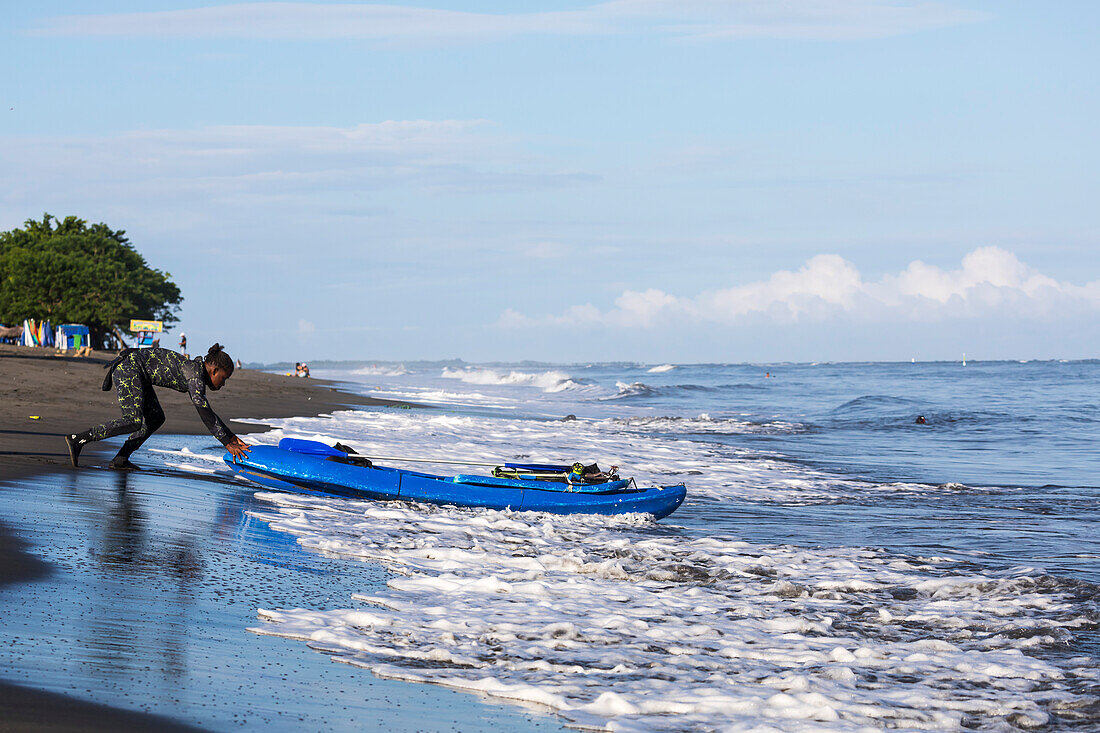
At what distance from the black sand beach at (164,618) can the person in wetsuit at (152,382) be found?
2.15 ft

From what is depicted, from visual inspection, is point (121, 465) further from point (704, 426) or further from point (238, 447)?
point (704, 426)

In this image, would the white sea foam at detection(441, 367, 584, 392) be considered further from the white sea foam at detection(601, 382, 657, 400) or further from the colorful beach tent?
the colorful beach tent

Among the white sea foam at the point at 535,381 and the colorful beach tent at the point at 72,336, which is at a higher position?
the colorful beach tent at the point at 72,336

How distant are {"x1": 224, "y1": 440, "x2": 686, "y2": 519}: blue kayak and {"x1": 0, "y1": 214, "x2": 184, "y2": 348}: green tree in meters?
59.4

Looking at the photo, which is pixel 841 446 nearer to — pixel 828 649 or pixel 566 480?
pixel 566 480

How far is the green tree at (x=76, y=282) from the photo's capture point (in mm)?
64938

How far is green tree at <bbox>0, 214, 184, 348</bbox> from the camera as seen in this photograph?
64938 millimetres

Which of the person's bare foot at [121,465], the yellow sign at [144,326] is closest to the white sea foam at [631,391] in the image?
the yellow sign at [144,326]

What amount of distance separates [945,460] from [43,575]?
23.3m

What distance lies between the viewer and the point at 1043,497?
18109mm

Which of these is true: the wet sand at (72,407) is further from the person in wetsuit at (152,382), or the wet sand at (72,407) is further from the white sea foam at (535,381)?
the white sea foam at (535,381)

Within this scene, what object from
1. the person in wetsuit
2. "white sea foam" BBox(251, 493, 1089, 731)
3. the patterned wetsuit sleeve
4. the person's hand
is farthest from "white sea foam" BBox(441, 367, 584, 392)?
"white sea foam" BBox(251, 493, 1089, 731)

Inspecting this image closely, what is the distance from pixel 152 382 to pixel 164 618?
6.67 m

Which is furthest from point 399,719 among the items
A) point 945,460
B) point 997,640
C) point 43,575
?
point 945,460
